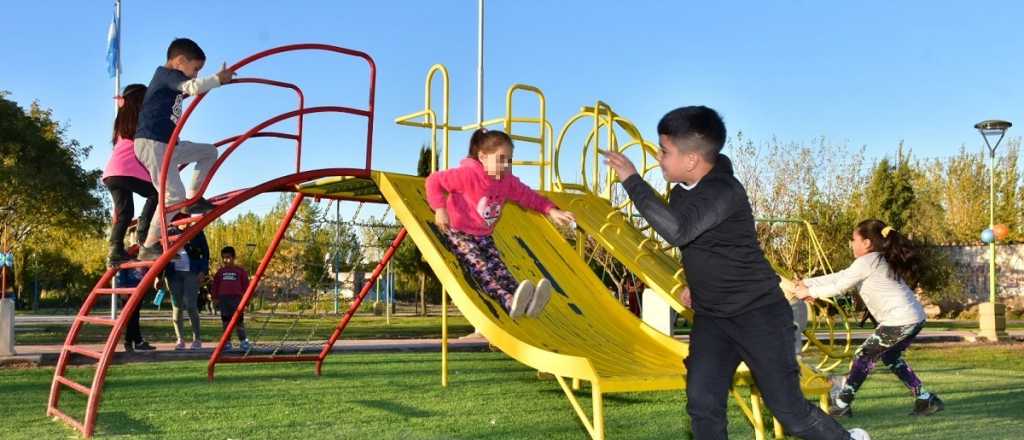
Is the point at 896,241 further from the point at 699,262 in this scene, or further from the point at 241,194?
the point at 241,194

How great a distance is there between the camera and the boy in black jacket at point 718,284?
12.3 ft

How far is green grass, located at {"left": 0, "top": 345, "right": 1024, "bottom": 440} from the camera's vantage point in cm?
588

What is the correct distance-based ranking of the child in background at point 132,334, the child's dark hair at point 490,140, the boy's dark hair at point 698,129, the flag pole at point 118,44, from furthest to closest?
1. the flag pole at point 118,44
2. the child in background at point 132,334
3. the child's dark hair at point 490,140
4. the boy's dark hair at point 698,129

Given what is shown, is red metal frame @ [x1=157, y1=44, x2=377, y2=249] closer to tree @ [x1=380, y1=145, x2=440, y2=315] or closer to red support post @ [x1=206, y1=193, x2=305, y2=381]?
red support post @ [x1=206, y1=193, x2=305, y2=381]

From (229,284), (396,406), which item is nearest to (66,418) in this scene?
(396,406)

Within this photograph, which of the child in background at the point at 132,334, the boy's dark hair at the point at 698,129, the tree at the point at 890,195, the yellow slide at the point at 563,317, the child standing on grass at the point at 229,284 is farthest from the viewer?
the tree at the point at 890,195

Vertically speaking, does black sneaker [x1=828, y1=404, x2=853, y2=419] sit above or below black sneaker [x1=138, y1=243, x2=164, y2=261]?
below

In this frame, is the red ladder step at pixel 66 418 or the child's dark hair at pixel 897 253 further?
the child's dark hair at pixel 897 253

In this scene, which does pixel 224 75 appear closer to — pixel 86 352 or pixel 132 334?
pixel 86 352

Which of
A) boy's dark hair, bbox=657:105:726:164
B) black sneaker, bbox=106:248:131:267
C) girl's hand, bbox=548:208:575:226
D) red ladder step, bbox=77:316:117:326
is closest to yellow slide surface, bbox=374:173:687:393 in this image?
girl's hand, bbox=548:208:575:226

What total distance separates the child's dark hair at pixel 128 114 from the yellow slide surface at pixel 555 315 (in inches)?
69.1

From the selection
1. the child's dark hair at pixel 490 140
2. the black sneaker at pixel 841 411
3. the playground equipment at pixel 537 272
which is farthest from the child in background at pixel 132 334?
the black sneaker at pixel 841 411

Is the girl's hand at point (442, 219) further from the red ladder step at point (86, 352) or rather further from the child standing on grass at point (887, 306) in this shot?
the child standing on grass at point (887, 306)

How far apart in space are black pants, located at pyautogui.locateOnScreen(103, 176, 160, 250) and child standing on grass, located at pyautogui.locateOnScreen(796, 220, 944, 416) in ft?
16.2
